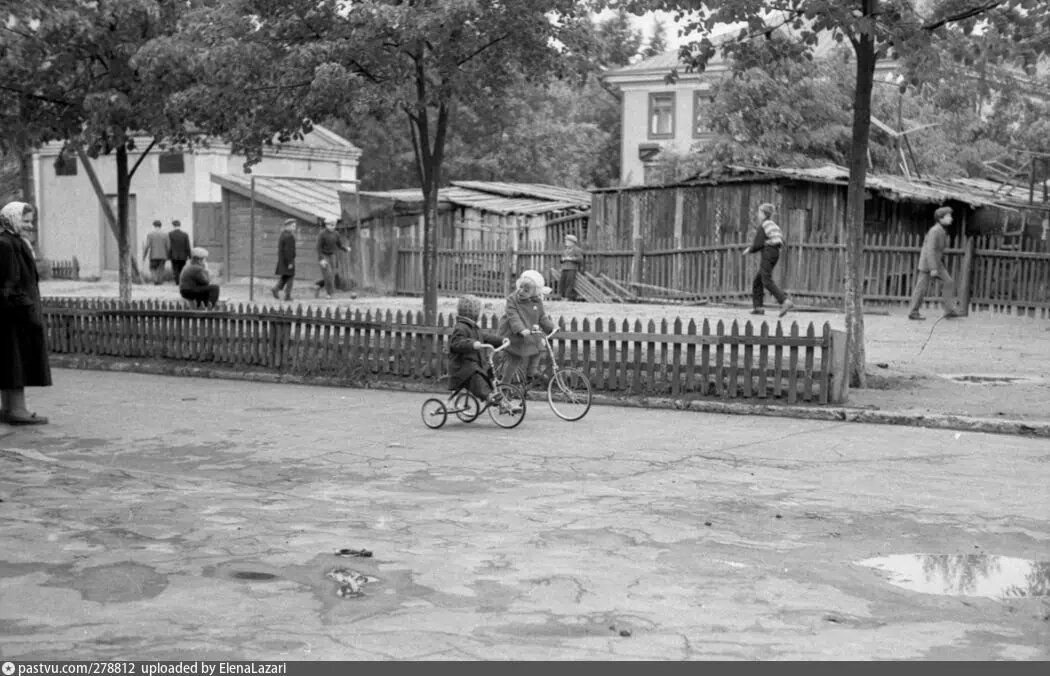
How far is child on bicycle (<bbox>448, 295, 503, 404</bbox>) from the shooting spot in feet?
42.8

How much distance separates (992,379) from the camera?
16.2 m

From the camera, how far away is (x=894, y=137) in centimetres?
3775

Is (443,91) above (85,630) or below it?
above

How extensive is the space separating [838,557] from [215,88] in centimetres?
1230

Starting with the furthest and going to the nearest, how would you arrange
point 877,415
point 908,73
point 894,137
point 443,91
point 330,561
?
point 894,137, point 443,91, point 908,73, point 877,415, point 330,561

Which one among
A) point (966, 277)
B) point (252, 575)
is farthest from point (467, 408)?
point (966, 277)

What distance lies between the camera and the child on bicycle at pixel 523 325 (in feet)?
Answer: 44.9

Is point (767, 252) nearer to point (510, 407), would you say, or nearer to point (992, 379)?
point (992, 379)

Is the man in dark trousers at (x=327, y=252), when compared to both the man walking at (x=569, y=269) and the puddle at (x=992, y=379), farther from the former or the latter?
the puddle at (x=992, y=379)

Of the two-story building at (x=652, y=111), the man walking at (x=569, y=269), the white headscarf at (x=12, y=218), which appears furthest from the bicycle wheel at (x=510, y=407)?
the two-story building at (x=652, y=111)

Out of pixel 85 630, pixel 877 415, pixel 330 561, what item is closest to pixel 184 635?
pixel 85 630

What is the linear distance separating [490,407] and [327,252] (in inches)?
761

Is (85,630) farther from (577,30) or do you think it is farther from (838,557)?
(577,30)
